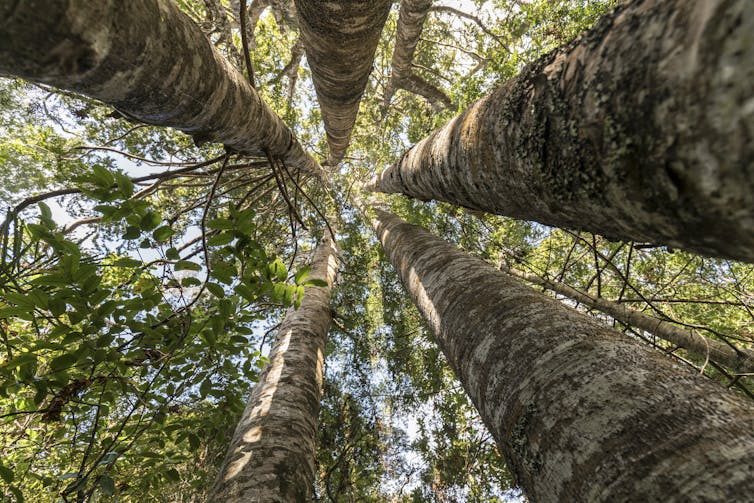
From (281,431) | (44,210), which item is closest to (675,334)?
(281,431)

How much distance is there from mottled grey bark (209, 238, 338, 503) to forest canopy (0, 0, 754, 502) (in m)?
0.24

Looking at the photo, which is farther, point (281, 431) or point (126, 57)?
point (281, 431)

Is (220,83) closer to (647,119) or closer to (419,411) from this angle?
(647,119)

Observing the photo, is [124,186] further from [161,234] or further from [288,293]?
[288,293]

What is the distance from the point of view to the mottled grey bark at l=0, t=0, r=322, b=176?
23.9 inches

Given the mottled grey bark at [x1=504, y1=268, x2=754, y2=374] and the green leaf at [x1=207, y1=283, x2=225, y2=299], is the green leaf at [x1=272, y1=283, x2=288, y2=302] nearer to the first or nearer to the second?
the green leaf at [x1=207, y1=283, x2=225, y2=299]

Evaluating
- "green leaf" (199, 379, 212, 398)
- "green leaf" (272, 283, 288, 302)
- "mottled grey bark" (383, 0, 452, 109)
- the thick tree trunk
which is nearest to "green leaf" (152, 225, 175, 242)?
"green leaf" (272, 283, 288, 302)

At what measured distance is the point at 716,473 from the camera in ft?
1.88

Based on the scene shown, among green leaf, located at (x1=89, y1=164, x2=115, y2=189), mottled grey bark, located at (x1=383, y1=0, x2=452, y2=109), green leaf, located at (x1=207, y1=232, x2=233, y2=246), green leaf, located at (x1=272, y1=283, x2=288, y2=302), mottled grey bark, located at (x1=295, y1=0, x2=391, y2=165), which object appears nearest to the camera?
green leaf, located at (x1=89, y1=164, x2=115, y2=189)

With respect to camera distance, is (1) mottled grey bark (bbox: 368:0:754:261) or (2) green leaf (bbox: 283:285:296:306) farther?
(2) green leaf (bbox: 283:285:296:306)

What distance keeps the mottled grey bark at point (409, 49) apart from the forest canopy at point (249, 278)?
6 centimetres

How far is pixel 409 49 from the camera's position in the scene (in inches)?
235

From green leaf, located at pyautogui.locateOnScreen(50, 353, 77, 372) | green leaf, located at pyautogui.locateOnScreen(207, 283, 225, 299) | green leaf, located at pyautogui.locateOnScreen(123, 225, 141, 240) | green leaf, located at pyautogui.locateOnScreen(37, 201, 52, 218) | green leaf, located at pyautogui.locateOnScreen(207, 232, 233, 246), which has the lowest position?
green leaf, located at pyautogui.locateOnScreen(50, 353, 77, 372)

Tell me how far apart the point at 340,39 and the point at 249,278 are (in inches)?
67.5
